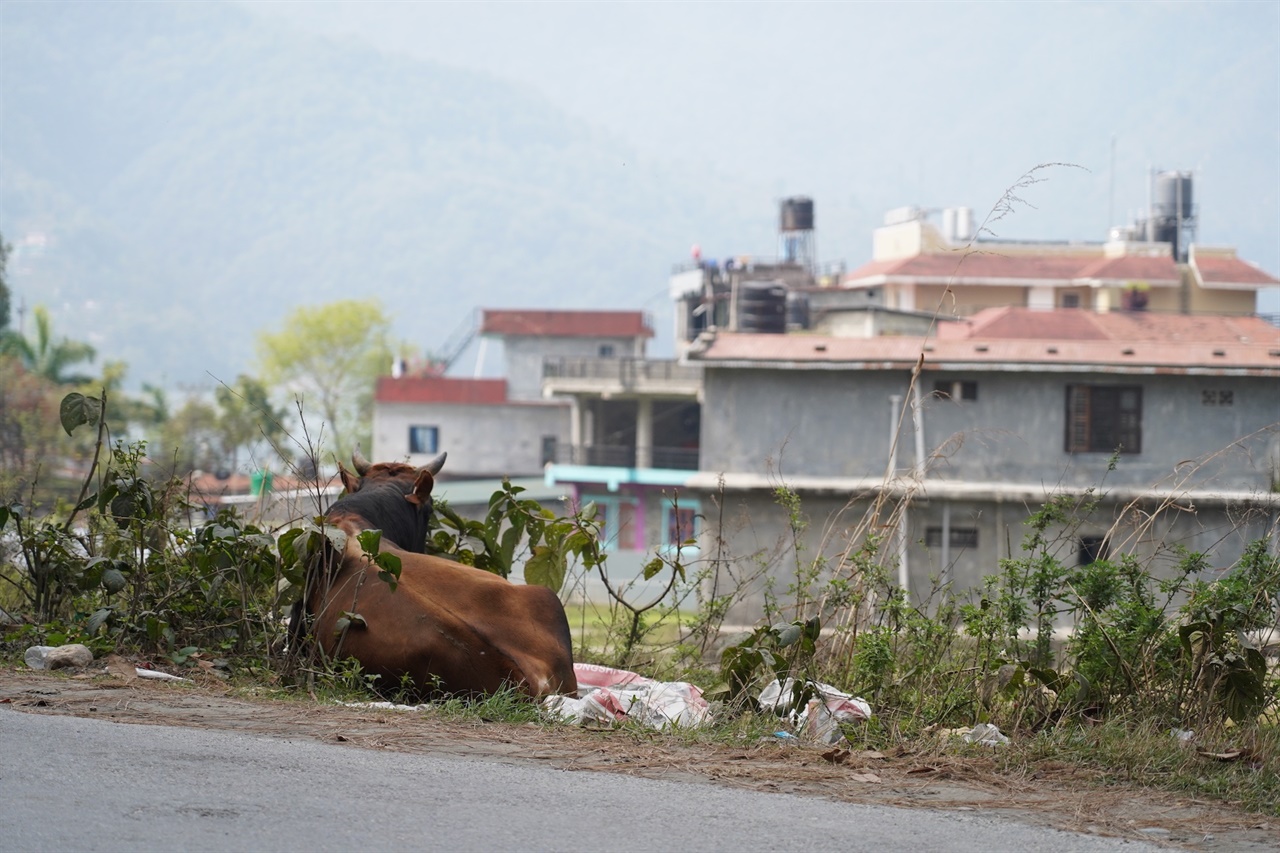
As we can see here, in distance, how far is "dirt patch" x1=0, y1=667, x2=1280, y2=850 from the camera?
4.67 metres

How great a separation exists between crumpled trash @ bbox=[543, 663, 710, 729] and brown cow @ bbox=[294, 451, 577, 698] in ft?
0.89

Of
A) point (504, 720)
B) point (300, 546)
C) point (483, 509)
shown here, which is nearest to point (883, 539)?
point (504, 720)

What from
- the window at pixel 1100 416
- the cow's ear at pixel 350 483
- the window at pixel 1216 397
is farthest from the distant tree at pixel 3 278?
the cow's ear at pixel 350 483

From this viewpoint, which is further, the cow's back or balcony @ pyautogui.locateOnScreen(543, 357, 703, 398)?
balcony @ pyautogui.locateOnScreen(543, 357, 703, 398)

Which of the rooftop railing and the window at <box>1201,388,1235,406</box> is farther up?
the rooftop railing

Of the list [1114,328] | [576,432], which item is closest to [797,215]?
[576,432]

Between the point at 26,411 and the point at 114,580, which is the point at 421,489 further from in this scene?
the point at 26,411

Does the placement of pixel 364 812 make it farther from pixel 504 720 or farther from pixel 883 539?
pixel 883 539

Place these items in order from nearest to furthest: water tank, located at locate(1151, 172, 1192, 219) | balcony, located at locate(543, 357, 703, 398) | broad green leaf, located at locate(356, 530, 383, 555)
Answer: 1. broad green leaf, located at locate(356, 530, 383, 555)
2. balcony, located at locate(543, 357, 703, 398)
3. water tank, located at locate(1151, 172, 1192, 219)

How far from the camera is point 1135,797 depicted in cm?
499

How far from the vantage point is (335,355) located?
9494 centimetres

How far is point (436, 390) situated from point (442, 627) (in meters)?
60.4

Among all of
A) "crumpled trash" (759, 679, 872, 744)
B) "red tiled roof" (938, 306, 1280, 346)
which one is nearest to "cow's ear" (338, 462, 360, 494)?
"crumpled trash" (759, 679, 872, 744)

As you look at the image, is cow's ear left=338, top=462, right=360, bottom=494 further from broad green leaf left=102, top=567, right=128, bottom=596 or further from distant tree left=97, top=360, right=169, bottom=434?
distant tree left=97, top=360, right=169, bottom=434
